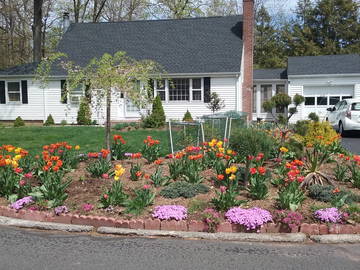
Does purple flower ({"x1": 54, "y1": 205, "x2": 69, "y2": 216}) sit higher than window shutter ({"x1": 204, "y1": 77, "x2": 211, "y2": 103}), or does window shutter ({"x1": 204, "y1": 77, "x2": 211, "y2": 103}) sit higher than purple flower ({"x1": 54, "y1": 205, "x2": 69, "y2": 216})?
window shutter ({"x1": 204, "y1": 77, "x2": 211, "y2": 103})

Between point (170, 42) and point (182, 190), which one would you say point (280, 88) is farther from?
point (182, 190)

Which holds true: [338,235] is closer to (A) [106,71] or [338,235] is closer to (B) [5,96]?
(A) [106,71]

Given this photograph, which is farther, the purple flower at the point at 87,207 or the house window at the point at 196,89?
the house window at the point at 196,89

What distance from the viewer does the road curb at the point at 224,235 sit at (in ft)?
15.5

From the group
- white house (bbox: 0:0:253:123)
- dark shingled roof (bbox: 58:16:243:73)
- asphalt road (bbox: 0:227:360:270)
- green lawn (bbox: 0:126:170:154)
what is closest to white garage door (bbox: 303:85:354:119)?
white house (bbox: 0:0:253:123)

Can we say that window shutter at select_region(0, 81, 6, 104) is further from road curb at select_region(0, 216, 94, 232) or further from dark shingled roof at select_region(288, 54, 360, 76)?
road curb at select_region(0, 216, 94, 232)

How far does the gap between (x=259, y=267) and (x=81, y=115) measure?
1780cm

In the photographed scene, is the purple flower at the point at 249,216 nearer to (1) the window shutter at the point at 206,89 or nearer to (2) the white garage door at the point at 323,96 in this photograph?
(1) the window shutter at the point at 206,89

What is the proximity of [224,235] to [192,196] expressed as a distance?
1.23 metres

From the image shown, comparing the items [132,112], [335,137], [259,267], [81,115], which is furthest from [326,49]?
[259,267]

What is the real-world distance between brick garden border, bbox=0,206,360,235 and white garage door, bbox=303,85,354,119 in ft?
62.1

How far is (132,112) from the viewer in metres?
21.8

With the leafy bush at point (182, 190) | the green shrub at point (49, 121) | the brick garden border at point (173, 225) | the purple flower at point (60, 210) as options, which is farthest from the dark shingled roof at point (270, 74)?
the purple flower at point (60, 210)

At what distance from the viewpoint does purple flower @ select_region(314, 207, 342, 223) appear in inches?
195
